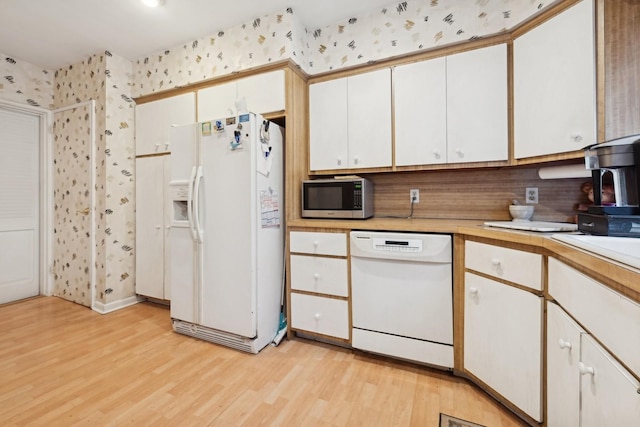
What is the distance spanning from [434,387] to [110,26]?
A: 145 inches

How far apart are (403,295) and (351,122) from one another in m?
1.40

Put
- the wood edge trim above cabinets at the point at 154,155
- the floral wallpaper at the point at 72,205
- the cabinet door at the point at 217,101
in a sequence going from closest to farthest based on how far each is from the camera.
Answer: the cabinet door at the point at 217,101 → the wood edge trim above cabinets at the point at 154,155 → the floral wallpaper at the point at 72,205

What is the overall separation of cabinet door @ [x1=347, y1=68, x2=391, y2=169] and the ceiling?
0.58 meters

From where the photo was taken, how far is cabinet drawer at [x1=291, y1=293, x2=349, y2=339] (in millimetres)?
1983

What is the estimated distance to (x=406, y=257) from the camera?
1.75 m

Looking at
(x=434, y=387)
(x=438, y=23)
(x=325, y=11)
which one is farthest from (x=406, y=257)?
(x=325, y=11)

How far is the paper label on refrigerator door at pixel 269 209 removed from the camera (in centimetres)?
205

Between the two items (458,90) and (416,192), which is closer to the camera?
(458,90)

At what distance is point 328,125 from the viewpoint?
2.36m

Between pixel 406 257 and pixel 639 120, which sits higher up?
pixel 639 120

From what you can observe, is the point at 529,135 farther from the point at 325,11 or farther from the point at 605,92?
the point at 325,11

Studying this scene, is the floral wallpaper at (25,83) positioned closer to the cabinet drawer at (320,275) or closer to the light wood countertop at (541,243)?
the light wood countertop at (541,243)

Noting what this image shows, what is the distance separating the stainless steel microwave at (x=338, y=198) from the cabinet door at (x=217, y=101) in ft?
3.20

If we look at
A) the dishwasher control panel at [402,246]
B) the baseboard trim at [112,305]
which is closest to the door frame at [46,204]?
the baseboard trim at [112,305]
